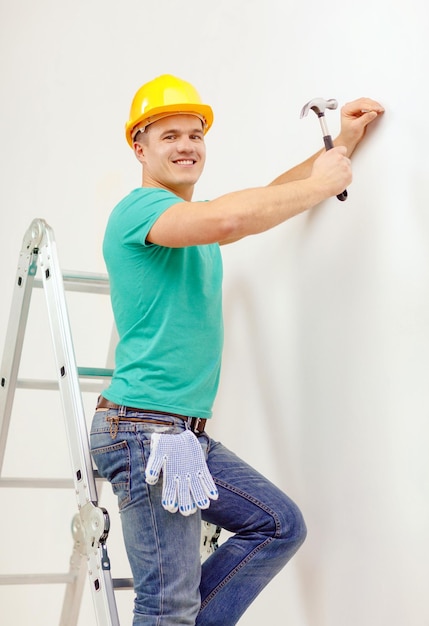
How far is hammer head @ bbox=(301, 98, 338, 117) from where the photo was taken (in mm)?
1863

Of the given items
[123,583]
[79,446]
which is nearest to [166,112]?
[79,446]

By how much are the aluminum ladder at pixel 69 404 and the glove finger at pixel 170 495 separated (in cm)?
16

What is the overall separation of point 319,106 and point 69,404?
86cm

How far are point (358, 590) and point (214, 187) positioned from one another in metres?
1.19

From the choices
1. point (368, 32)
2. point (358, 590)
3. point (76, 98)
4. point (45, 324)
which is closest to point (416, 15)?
point (368, 32)

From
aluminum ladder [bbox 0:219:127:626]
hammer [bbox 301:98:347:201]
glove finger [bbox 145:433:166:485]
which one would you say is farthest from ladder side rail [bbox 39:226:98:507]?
hammer [bbox 301:98:347:201]

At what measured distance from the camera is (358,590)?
1901 mm

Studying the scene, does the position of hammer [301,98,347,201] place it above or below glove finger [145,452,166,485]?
above

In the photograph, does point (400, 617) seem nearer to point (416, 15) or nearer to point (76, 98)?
point (416, 15)

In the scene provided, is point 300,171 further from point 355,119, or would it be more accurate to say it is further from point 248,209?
point 248,209

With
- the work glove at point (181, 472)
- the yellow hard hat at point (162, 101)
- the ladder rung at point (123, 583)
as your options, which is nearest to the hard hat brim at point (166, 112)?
the yellow hard hat at point (162, 101)

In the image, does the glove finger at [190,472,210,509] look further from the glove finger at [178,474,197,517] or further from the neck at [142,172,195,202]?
the neck at [142,172,195,202]

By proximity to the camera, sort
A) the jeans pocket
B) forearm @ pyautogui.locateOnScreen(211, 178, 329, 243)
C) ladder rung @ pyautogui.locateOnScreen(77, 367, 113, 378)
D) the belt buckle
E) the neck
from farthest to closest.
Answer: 1. ladder rung @ pyautogui.locateOnScreen(77, 367, 113, 378)
2. the neck
3. the belt buckle
4. the jeans pocket
5. forearm @ pyautogui.locateOnScreen(211, 178, 329, 243)

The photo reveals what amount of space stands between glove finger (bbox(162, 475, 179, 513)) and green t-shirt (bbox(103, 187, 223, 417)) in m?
0.16
